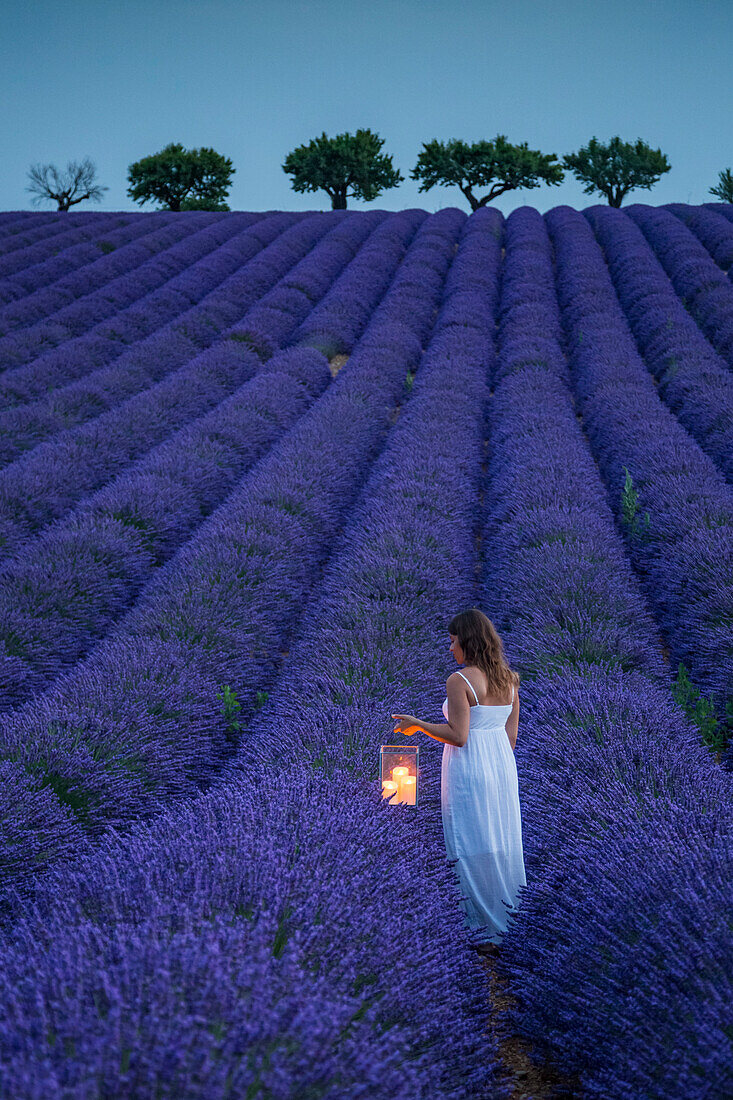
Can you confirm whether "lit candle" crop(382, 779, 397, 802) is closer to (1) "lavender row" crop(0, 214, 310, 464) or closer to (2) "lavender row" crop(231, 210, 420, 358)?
(1) "lavender row" crop(0, 214, 310, 464)

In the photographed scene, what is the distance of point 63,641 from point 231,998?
151 inches

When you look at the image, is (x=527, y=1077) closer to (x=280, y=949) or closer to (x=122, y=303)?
(x=280, y=949)

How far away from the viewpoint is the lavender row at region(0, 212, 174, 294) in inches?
547

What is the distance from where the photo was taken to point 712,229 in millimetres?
16297

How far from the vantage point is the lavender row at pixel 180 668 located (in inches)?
114

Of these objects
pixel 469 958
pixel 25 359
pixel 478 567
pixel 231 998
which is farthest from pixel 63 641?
pixel 25 359

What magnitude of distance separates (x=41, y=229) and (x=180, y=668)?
17939mm

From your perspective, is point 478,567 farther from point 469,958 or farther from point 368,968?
point 368,968

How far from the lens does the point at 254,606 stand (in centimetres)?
473

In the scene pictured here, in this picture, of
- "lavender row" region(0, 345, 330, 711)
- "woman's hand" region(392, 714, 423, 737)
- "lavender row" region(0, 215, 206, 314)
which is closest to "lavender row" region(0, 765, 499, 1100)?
"woman's hand" region(392, 714, 423, 737)

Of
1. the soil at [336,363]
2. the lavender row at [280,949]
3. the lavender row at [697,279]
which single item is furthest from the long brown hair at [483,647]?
the soil at [336,363]

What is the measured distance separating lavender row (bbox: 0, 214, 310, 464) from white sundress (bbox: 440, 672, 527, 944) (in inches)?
228

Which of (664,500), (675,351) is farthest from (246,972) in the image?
(675,351)

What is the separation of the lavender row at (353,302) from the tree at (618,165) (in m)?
17.4
